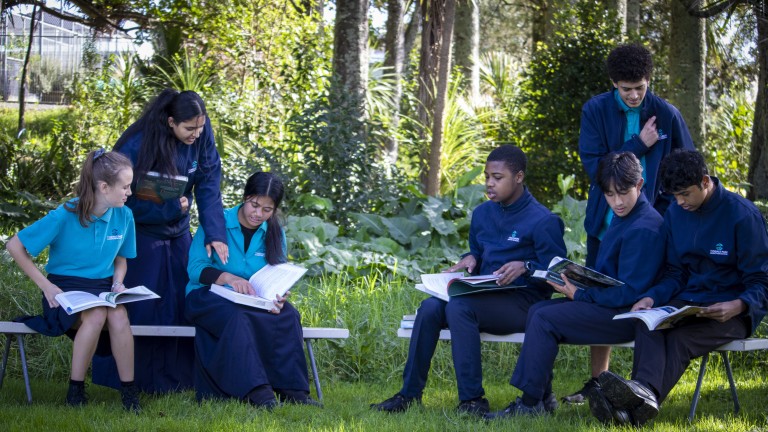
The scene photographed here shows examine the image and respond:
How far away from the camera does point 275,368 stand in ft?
16.8

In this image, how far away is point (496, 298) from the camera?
505 centimetres

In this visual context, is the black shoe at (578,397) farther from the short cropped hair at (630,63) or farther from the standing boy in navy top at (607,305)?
the short cropped hair at (630,63)

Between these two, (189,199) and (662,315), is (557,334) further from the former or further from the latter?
(189,199)

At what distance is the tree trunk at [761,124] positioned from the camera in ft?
25.8

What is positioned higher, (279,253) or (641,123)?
(641,123)

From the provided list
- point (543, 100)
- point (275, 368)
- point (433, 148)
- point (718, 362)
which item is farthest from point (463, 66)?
point (275, 368)

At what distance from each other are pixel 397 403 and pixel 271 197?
136 cm

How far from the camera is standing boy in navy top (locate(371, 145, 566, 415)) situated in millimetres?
4891

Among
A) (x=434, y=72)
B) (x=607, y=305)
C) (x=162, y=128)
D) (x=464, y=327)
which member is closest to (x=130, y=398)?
(x=162, y=128)

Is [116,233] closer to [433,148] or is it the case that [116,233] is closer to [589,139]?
[589,139]

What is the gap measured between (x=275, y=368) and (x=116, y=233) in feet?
3.82

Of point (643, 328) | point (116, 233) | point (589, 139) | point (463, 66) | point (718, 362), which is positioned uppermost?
point (463, 66)

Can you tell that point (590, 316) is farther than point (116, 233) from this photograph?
No

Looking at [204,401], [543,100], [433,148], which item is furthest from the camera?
[543,100]
